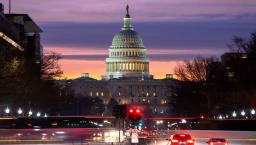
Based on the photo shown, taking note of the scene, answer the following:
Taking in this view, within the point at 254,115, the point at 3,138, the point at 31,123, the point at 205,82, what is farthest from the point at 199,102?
the point at 3,138

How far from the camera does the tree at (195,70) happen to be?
18212cm

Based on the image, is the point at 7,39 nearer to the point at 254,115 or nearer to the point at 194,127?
the point at 194,127

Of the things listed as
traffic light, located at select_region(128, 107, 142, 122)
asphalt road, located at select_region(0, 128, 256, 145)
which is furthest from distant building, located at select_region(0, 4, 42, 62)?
traffic light, located at select_region(128, 107, 142, 122)

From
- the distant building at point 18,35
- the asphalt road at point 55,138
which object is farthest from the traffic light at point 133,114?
the distant building at point 18,35

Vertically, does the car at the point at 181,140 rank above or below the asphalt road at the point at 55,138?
below

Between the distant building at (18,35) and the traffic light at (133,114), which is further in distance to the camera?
the distant building at (18,35)

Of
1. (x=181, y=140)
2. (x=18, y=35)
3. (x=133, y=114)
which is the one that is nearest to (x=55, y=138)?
(x=181, y=140)

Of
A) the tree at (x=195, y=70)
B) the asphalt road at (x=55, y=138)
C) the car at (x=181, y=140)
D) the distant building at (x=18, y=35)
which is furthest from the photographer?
the tree at (x=195, y=70)

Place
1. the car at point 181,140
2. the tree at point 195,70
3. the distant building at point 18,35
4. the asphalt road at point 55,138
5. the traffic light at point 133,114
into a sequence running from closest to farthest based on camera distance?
the traffic light at point 133,114
the car at point 181,140
the asphalt road at point 55,138
the distant building at point 18,35
the tree at point 195,70

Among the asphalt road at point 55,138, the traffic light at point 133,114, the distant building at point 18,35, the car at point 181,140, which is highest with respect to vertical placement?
the distant building at point 18,35

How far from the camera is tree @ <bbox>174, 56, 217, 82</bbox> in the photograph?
182 metres

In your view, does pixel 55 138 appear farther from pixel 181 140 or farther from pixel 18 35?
pixel 18 35

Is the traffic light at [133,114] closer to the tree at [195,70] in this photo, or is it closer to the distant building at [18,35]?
the distant building at [18,35]

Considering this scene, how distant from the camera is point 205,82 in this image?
575 feet
